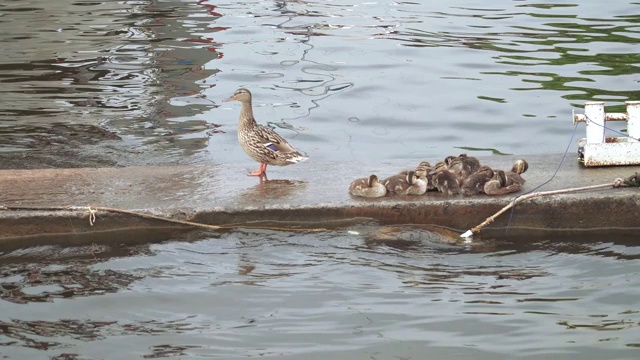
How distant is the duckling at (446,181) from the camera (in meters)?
8.09

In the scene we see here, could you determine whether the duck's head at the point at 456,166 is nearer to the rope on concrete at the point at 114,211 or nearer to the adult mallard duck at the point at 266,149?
the rope on concrete at the point at 114,211

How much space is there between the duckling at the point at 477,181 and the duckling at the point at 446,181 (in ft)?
0.21

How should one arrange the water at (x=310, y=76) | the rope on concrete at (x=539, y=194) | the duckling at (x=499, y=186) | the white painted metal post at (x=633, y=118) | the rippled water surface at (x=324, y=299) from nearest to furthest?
the rippled water surface at (x=324, y=299) → the rope on concrete at (x=539, y=194) → the duckling at (x=499, y=186) → the white painted metal post at (x=633, y=118) → the water at (x=310, y=76)

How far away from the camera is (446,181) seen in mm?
8094

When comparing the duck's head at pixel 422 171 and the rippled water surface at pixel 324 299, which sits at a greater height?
the duck's head at pixel 422 171

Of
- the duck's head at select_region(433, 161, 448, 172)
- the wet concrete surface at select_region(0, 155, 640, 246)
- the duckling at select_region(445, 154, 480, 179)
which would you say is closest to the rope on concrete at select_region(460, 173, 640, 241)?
the wet concrete surface at select_region(0, 155, 640, 246)

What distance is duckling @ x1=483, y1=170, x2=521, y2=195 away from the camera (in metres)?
7.99

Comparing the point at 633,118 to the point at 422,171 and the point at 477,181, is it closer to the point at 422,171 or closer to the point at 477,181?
the point at 477,181

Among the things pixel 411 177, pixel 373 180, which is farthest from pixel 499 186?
pixel 373 180

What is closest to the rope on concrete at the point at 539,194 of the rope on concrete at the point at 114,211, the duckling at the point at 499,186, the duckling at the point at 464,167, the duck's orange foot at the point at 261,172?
the duckling at the point at 499,186

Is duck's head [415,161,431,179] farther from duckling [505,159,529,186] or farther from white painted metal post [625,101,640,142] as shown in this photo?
white painted metal post [625,101,640,142]

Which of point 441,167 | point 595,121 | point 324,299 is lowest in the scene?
point 324,299

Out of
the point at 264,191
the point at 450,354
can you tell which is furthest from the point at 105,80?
the point at 450,354

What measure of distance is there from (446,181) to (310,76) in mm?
7575
